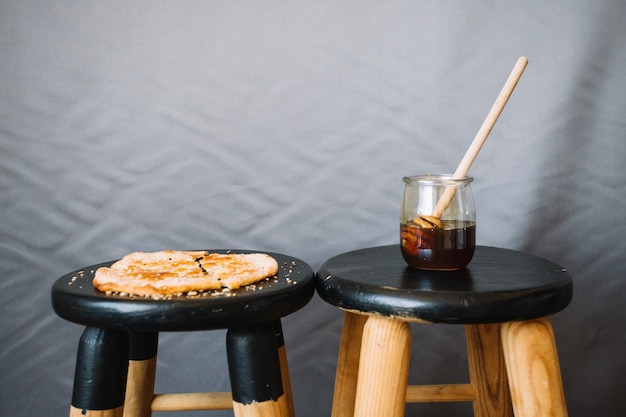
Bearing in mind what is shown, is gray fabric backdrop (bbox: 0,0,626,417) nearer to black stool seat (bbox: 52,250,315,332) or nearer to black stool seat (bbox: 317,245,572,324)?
black stool seat (bbox: 317,245,572,324)

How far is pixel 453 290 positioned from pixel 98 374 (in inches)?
23.1

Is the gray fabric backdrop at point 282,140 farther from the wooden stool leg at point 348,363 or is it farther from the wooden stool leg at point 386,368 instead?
the wooden stool leg at point 386,368

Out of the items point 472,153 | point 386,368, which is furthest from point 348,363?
point 472,153

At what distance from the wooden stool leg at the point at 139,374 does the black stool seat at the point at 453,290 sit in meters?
0.40

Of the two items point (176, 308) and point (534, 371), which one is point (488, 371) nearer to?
point (534, 371)

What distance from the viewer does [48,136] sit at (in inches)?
63.4

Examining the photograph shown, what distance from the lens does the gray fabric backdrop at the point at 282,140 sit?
1.61m

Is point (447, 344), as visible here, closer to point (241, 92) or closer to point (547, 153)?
point (547, 153)

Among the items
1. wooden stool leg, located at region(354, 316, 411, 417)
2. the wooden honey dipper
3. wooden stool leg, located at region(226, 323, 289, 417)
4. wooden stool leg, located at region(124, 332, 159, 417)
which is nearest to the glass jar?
the wooden honey dipper

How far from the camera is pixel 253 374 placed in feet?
3.33

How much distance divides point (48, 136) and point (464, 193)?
1.04 meters

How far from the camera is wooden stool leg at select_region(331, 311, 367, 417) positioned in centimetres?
129

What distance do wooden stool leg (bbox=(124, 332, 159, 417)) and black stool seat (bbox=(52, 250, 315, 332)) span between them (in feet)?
0.93

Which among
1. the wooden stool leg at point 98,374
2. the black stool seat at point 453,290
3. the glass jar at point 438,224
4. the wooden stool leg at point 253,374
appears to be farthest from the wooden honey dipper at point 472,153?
the wooden stool leg at point 98,374
